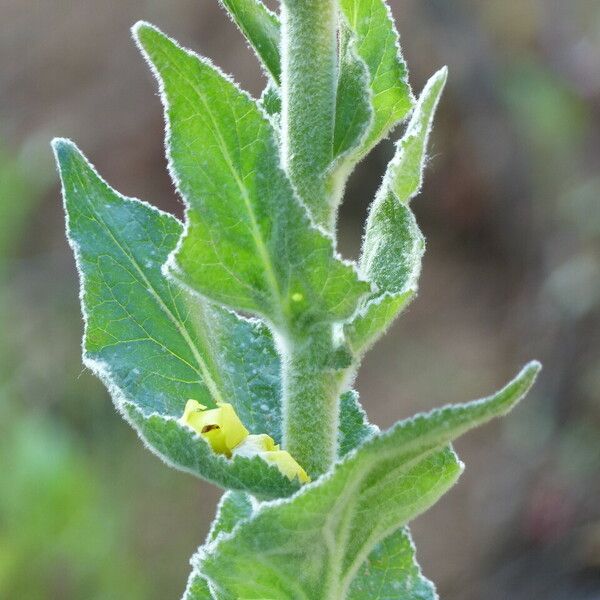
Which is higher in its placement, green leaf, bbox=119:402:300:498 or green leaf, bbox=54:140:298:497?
Result: green leaf, bbox=54:140:298:497

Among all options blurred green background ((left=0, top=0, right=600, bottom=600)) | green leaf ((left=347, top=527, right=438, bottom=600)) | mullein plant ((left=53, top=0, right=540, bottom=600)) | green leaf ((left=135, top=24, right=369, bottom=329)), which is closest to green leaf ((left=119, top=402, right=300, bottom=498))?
mullein plant ((left=53, top=0, right=540, bottom=600))

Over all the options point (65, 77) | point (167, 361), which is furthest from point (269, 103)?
point (65, 77)

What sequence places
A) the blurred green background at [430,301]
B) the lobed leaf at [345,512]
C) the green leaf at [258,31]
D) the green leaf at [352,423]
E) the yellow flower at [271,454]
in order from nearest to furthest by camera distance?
1. the lobed leaf at [345,512]
2. the yellow flower at [271,454]
3. the green leaf at [258,31]
4. the green leaf at [352,423]
5. the blurred green background at [430,301]

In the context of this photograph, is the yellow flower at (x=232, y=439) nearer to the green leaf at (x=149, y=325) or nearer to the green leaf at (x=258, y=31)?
the green leaf at (x=149, y=325)

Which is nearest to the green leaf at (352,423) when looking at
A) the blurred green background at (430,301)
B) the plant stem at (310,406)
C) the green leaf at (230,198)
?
the plant stem at (310,406)

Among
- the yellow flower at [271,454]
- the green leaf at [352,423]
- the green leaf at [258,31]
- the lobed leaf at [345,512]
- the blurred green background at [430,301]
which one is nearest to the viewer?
the lobed leaf at [345,512]

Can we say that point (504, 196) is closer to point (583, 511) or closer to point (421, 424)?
point (583, 511)

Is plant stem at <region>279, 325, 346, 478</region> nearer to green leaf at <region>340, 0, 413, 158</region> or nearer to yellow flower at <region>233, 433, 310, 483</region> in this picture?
yellow flower at <region>233, 433, 310, 483</region>
